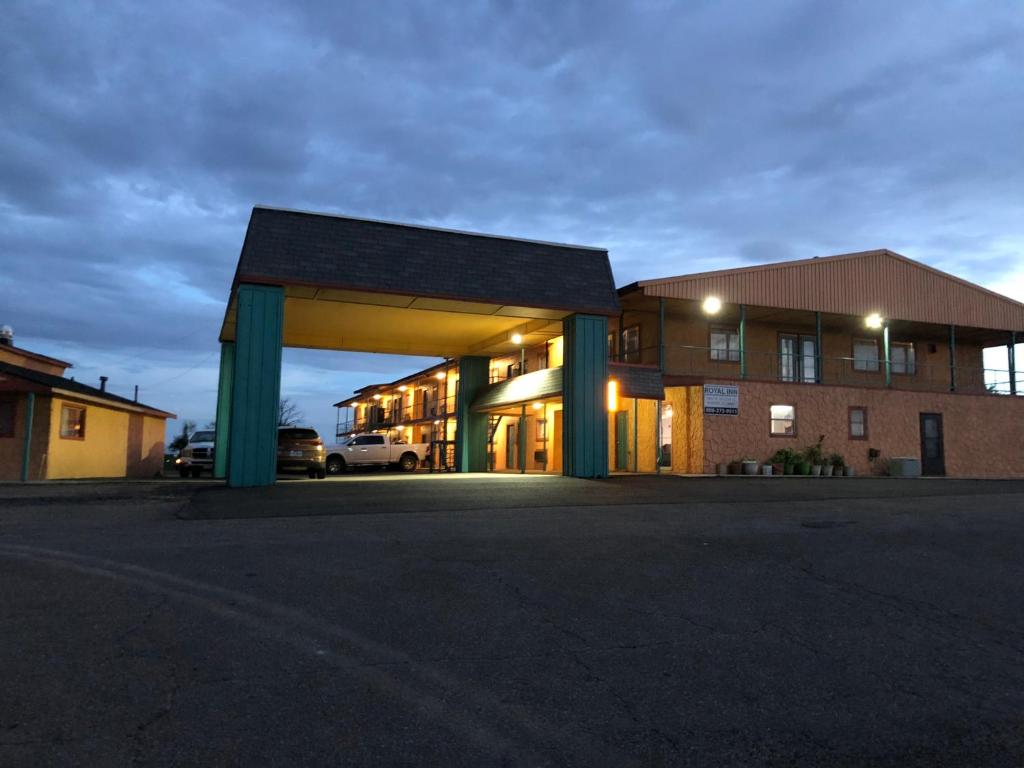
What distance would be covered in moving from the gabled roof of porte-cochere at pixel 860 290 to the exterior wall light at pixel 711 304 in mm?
190

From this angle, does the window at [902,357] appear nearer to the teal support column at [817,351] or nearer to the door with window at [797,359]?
the door with window at [797,359]

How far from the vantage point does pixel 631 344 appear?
27328 millimetres

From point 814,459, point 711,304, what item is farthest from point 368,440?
point 814,459

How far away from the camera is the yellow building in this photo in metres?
21.3

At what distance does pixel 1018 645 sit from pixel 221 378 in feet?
78.6

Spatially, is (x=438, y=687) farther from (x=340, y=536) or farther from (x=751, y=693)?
(x=340, y=536)

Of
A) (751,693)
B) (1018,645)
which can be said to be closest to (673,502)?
(1018,645)

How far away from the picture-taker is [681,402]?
83.1 ft

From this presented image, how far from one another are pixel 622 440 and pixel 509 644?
74.9ft

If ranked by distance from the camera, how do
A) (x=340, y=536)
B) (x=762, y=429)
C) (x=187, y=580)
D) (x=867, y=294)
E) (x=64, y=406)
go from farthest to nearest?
(x=867, y=294) → (x=762, y=429) → (x=64, y=406) → (x=340, y=536) → (x=187, y=580)

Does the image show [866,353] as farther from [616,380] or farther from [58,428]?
[58,428]

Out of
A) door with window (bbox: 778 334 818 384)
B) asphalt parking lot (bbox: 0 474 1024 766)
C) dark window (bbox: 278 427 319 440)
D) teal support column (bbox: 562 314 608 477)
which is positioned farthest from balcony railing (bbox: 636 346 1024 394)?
asphalt parking lot (bbox: 0 474 1024 766)

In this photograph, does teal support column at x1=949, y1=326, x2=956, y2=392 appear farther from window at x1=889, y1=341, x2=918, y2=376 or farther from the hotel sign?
the hotel sign

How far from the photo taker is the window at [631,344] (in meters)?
26.7
